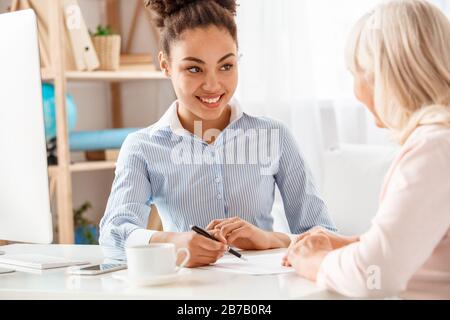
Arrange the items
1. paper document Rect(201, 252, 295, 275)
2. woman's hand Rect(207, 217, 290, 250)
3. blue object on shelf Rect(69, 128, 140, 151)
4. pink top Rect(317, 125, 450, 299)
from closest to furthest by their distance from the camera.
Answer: pink top Rect(317, 125, 450, 299), paper document Rect(201, 252, 295, 275), woman's hand Rect(207, 217, 290, 250), blue object on shelf Rect(69, 128, 140, 151)

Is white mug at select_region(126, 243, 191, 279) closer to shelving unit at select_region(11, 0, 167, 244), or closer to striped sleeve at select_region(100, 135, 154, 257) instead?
striped sleeve at select_region(100, 135, 154, 257)

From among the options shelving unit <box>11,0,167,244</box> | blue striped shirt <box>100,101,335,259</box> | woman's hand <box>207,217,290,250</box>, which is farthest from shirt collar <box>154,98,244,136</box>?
shelving unit <box>11,0,167,244</box>

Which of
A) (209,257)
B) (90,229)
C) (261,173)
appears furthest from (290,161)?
(90,229)

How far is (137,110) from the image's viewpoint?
405cm

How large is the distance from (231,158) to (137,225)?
34 centimetres

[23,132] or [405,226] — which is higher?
[23,132]

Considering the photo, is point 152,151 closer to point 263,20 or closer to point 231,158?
point 231,158

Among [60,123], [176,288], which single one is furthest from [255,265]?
[60,123]

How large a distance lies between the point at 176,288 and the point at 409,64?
0.54 meters

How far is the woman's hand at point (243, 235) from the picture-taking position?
1.61 metres

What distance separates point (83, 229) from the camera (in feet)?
11.9

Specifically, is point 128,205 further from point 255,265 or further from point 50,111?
point 50,111

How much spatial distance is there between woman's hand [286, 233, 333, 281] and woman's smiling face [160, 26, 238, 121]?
24.0 inches

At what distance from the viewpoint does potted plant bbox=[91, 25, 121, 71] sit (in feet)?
11.6
